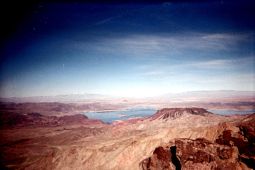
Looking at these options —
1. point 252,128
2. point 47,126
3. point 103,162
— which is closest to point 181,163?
point 252,128

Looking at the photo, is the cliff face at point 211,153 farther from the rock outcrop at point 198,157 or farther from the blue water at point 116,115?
the blue water at point 116,115

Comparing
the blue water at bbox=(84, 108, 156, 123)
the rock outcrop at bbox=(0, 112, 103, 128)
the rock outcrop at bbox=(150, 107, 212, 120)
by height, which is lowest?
the blue water at bbox=(84, 108, 156, 123)

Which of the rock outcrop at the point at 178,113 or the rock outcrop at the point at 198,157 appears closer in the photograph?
the rock outcrop at the point at 198,157

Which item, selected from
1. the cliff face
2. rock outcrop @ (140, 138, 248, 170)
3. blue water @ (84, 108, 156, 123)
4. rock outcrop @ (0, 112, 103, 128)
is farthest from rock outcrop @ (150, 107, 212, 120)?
rock outcrop @ (140, 138, 248, 170)

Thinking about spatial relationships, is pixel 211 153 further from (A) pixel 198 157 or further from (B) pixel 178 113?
(B) pixel 178 113

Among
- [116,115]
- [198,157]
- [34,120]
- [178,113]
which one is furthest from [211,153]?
[116,115]

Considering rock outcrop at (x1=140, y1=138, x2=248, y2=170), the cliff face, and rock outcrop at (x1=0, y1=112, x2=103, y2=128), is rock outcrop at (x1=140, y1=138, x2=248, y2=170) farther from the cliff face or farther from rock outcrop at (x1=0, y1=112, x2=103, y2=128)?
rock outcrop at (x1=0, y1=112, x2=103, y2=128)

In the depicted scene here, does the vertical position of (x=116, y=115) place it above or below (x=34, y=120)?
below

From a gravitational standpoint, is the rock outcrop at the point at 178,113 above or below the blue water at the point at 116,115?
above

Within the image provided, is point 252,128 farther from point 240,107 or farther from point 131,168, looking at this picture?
point 240,107

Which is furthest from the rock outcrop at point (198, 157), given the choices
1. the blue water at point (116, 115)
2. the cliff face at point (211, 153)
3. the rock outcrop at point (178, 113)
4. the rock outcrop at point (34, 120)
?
the blue water at point (116, 115)

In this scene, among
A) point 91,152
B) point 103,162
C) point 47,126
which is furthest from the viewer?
point 47,126
